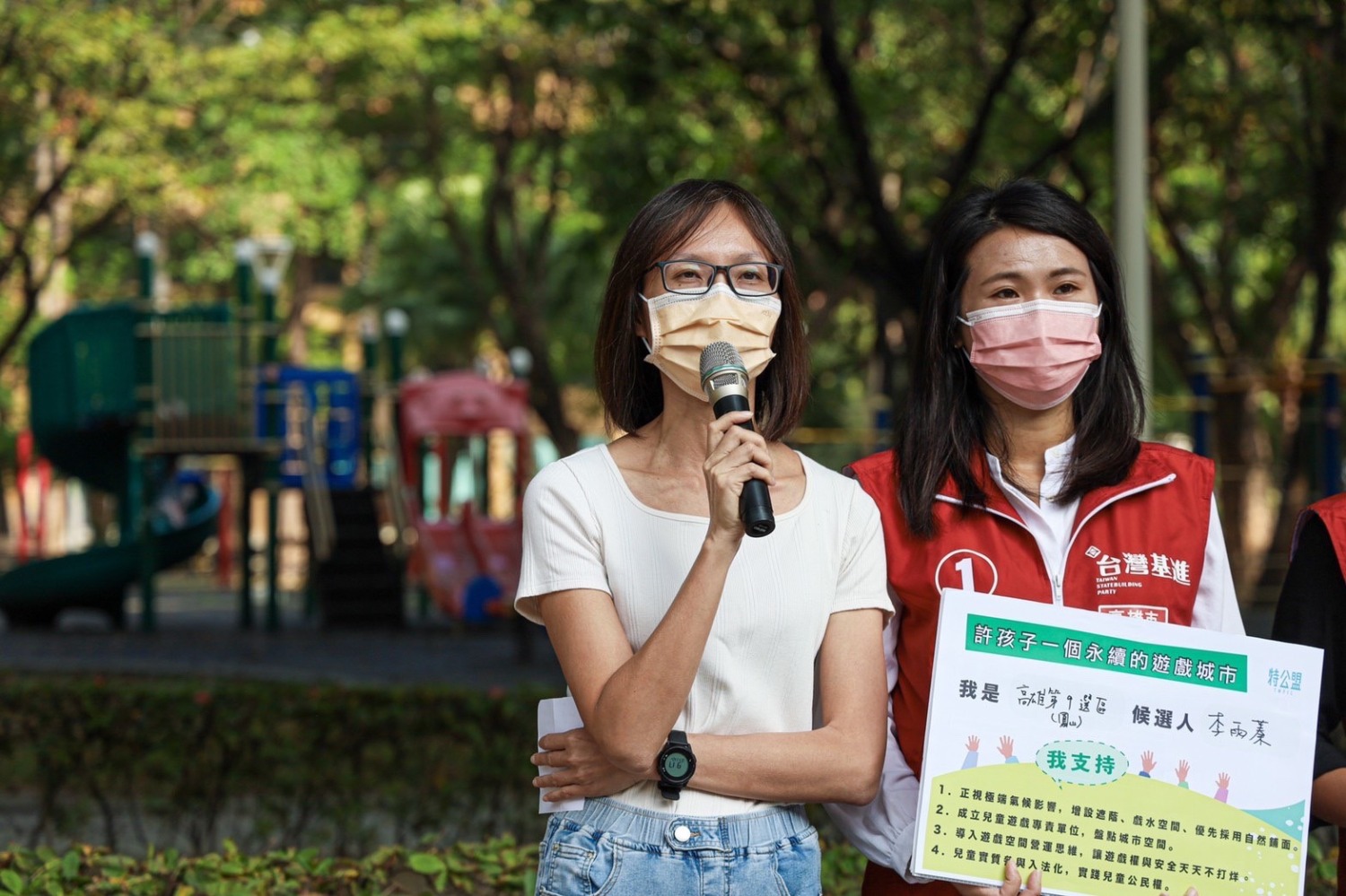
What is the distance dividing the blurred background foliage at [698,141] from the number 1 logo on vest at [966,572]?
841 centimetres

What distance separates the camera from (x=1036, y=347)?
2.58 metres

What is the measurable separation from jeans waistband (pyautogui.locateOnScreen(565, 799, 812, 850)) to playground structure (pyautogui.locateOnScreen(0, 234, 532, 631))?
565 inches

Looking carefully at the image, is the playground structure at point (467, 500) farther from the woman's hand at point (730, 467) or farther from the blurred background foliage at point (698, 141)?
the woman's hand at point (730, 467)

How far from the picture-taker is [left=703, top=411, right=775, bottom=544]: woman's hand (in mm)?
2117

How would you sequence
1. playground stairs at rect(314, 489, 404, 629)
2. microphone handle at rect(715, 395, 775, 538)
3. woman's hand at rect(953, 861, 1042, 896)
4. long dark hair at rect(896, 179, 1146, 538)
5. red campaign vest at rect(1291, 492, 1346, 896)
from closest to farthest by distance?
microphone handle at rect(715, 395, 775, 538)
woman's hand at rect(953, 861, 1042, 896)
red campaign vest at rect(1291, 492, 1346, 896)
long dark hair at rect(896, 179, 1146, 538)
playground stairs at rect(314, 489, 404, 629)

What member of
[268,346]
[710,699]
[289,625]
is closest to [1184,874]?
[710,699]

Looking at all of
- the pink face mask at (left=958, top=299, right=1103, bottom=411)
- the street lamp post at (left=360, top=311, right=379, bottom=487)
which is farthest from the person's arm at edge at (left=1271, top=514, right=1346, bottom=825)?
Result: the street lamp post at (left=360, top=311, right=379, bottom=487)

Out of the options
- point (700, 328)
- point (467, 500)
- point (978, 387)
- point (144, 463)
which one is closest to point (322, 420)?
point (144, 463)

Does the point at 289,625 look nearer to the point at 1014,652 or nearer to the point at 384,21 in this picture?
the point at 384,21

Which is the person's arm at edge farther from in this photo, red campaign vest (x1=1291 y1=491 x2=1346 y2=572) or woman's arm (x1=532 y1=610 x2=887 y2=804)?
woman's arm (x1=532 y1=610 x2=887 y2=804)

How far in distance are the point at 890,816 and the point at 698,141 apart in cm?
1241

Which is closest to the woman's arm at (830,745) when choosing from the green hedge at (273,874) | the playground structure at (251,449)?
the green hedge at (273,874)

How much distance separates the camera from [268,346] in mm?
17266

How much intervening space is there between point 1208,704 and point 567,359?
25943 mm
